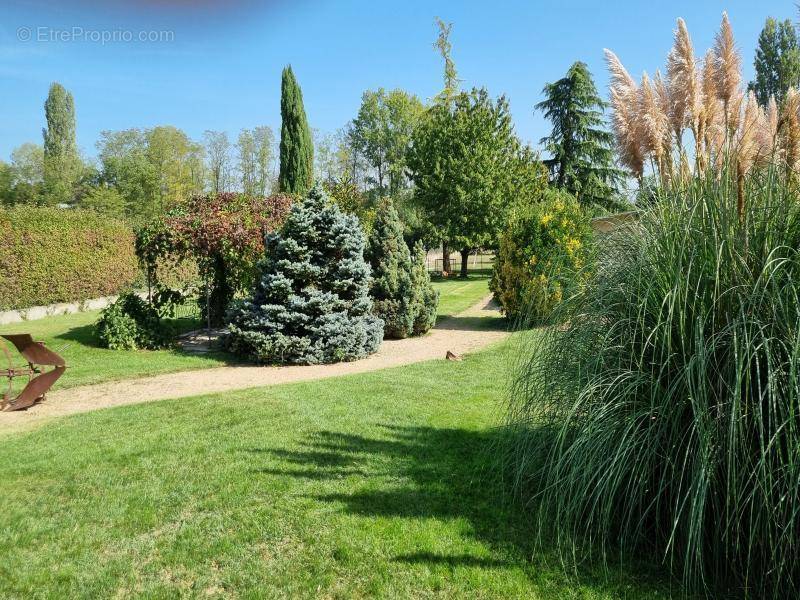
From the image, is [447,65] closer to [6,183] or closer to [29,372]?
[29,372]

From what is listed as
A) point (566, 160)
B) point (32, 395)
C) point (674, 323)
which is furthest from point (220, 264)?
point (566, 160)

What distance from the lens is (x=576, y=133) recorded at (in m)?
30.8

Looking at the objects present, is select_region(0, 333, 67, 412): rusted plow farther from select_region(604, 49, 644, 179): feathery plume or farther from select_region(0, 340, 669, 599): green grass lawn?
select_region(604, 49, 644, 179): feathery plume

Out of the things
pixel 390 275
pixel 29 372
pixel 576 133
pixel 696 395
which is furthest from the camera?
pixel 576 133

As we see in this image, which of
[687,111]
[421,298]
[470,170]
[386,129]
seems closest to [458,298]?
[421,298]

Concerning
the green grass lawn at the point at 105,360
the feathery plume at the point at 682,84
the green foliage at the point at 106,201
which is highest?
the green foliage at the point at 106,201

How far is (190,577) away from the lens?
261 centimetres

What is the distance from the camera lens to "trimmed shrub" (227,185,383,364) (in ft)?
27.2

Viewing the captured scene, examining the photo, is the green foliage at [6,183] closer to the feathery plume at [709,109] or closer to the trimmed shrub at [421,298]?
the trimmed shrub at [421,298]

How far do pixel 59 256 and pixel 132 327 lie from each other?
24.5 ft

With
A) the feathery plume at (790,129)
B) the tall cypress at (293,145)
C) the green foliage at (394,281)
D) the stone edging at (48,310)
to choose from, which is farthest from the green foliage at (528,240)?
the tall cypress at (293,145)

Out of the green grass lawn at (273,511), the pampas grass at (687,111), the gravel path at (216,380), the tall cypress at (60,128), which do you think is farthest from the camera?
the tall cypress at (60,128)

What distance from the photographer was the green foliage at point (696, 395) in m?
2.20

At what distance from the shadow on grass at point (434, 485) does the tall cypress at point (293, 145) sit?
23.7 m
